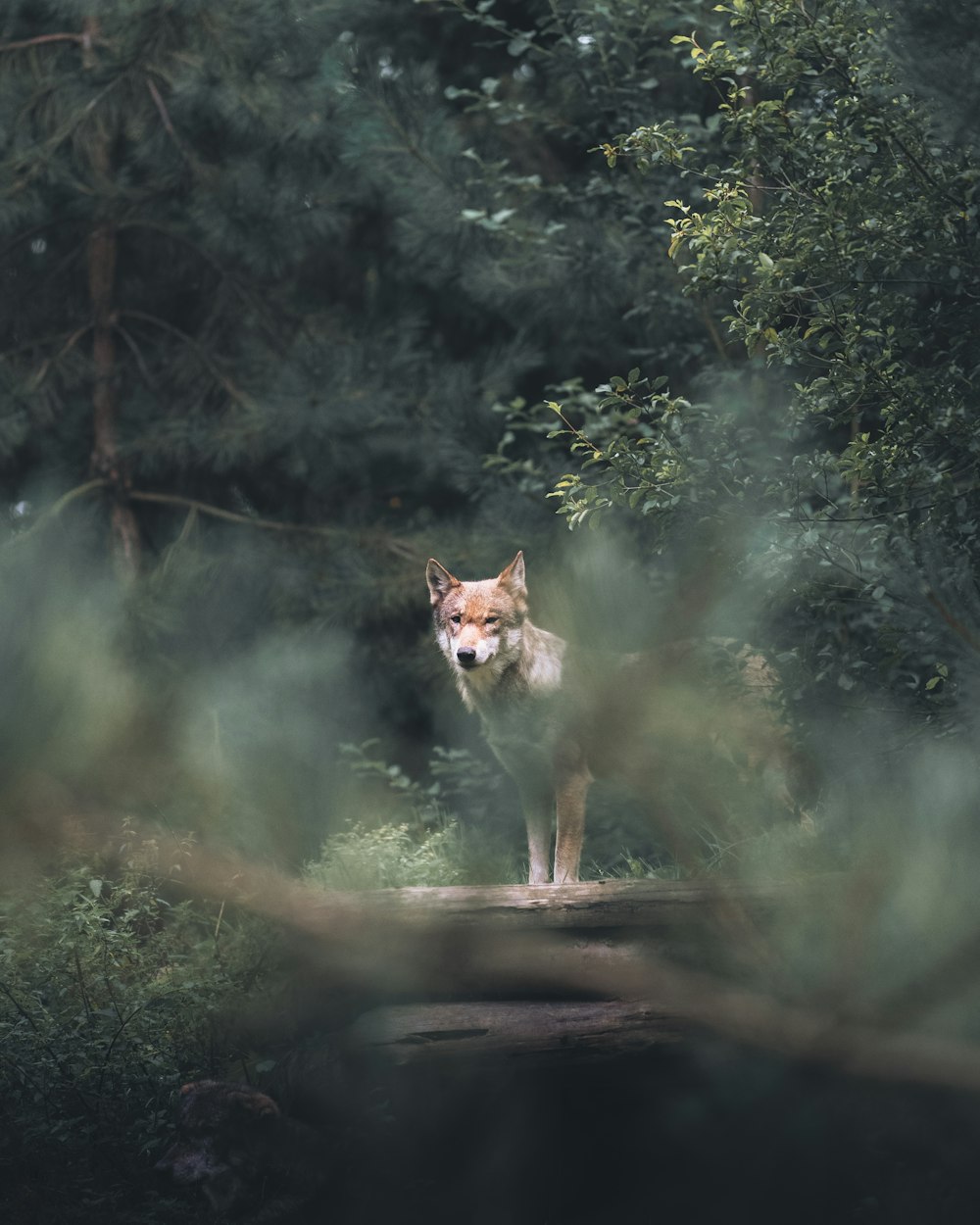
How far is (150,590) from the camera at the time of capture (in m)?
5.95

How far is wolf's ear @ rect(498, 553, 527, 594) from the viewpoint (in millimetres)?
4469

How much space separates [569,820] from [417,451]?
3.28 metres

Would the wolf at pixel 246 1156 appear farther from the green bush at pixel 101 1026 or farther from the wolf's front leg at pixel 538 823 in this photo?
the wolf's front leg at pixel 538 823

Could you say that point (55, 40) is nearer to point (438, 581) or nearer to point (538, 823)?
point (438, 581)

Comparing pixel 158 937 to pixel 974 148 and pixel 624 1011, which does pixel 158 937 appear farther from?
pixel 974 148

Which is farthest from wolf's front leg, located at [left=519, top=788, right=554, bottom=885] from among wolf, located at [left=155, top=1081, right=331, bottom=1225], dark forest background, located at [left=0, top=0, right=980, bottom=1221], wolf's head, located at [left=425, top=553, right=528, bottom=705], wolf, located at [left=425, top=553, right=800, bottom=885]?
wolf, located at [left=155, top=1081, right=331, bottom=1225]

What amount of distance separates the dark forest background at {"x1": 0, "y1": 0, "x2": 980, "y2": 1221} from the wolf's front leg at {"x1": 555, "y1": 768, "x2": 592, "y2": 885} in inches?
8.7

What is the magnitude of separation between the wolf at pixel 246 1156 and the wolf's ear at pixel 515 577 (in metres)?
1.80

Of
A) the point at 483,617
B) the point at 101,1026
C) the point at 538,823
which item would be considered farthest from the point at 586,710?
the point at 101,1026

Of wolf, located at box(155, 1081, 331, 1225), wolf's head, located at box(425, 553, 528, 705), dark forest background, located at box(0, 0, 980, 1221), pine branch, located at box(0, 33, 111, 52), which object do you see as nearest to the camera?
dark forest background, located at box(0, 0, 980, 1221)

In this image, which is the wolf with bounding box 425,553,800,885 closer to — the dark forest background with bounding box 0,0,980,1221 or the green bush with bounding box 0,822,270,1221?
the dark forest background with bounding box 0,0,980,1221

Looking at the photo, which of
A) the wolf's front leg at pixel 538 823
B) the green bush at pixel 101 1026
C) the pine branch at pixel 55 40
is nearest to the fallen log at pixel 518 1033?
the green bush at pixel 101 1026

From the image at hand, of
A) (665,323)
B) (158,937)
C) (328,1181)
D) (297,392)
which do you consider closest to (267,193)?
(297,392)

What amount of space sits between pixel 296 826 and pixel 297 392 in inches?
171
